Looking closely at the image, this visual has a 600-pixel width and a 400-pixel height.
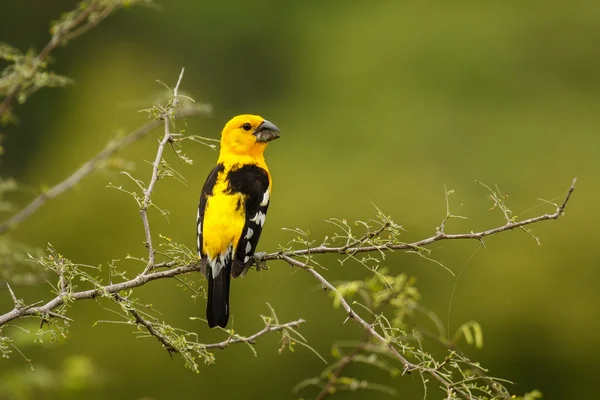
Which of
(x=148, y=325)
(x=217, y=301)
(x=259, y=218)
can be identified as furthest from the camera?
(x=259, y=218)

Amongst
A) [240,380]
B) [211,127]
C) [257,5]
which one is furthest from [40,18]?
[240,380]

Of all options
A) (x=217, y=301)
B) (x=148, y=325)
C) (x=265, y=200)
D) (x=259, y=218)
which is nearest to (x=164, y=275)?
(x=148, y=325)

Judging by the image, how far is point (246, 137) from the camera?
21.4ft

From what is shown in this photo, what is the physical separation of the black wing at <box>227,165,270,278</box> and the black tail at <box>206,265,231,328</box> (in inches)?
3.1

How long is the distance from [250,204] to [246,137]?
0.88m

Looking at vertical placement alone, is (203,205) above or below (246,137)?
below

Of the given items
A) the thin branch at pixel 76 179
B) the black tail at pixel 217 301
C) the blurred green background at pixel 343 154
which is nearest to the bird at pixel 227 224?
the black tail at pixel 217 301

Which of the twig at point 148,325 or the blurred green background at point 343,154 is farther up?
the blurred green background at point 343,154

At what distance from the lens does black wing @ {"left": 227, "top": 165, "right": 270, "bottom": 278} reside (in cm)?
552

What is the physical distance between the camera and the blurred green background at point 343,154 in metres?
14.1

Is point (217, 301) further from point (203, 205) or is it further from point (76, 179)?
point (76, 179)

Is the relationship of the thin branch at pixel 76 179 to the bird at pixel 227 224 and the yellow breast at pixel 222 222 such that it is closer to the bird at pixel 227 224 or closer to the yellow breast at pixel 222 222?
the bird at pixel 227 224

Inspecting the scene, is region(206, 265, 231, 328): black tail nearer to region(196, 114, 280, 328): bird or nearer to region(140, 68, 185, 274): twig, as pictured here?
region(196, 114, 280, 328): bird

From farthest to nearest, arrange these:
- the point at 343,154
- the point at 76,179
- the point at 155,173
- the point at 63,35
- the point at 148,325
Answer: the point at 343,154
the point at 76,179
the point at 63,35
the point at 155,173
the point at 148,325
